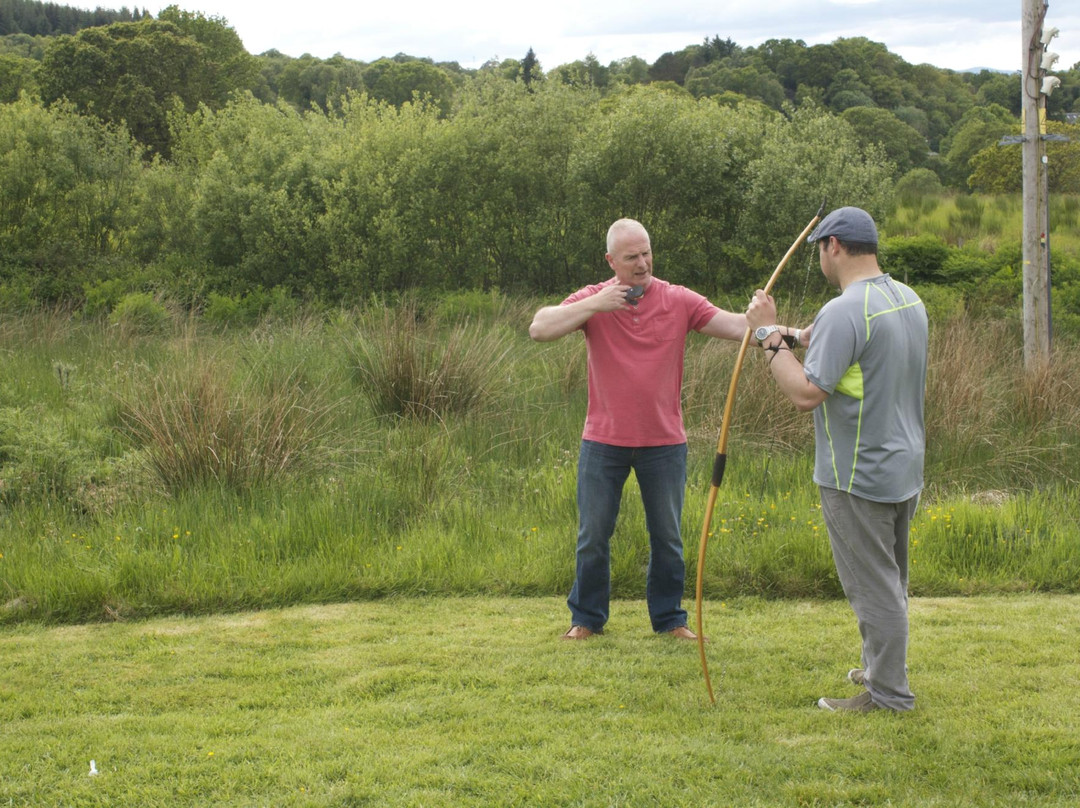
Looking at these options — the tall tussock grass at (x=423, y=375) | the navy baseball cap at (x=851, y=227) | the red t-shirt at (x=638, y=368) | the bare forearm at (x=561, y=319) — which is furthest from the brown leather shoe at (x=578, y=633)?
the tall tussock grass at (x=423, y=375)

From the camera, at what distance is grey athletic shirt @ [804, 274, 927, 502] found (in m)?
3.69

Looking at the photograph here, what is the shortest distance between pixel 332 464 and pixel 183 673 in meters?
3.36

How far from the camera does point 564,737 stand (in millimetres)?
3934

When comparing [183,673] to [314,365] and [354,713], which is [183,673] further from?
[314,365]

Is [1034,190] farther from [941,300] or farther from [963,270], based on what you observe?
[963,270]

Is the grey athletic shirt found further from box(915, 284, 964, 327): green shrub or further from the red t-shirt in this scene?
box(915, 284, 964, 327): green shrub

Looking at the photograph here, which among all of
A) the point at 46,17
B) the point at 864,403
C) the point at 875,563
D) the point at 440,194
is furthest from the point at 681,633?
the point at 46,17

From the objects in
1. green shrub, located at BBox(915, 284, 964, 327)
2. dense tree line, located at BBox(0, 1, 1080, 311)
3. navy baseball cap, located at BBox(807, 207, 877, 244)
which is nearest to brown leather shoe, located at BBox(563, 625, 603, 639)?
navy baseball cap, located at BBox(807, 207, 877, 244)

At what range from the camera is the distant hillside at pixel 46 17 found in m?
117

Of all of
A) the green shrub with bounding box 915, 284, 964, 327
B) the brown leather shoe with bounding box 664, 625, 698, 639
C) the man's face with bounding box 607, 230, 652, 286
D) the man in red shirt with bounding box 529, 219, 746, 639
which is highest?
the man's face with bounding box 607, 230, 652, 286

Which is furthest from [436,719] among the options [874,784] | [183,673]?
[874,784]

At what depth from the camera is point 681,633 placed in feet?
16.6

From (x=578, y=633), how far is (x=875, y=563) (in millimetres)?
1718

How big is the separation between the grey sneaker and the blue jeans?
1.02 m
